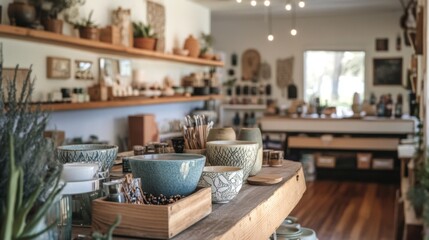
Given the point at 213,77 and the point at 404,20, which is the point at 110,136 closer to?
the point at 213,77

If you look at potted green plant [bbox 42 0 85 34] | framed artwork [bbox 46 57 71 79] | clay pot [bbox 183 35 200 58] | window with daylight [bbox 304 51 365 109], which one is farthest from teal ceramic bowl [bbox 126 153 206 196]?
window with daylight [bbox 304 51 365 109]

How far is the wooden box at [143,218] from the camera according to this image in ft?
4.00

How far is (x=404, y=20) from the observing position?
22.3ft

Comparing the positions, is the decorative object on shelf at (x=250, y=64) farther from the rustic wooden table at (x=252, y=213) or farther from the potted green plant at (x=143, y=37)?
the rustic wooden table at (x=252, y=213)

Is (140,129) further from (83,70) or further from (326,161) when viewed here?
(326,161)

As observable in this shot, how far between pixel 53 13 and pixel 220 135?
299cm

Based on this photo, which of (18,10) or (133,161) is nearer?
(133,161)

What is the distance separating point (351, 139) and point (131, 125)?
359 cm

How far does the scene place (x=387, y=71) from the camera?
10008mm

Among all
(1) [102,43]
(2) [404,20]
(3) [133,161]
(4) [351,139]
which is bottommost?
(4) [351,139]

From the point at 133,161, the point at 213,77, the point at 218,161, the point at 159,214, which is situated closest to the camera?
the point at 159,214

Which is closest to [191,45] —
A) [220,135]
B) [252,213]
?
[220,135]

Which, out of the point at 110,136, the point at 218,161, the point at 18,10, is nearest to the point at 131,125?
the point at 110,136

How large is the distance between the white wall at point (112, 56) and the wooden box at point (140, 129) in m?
0.17
